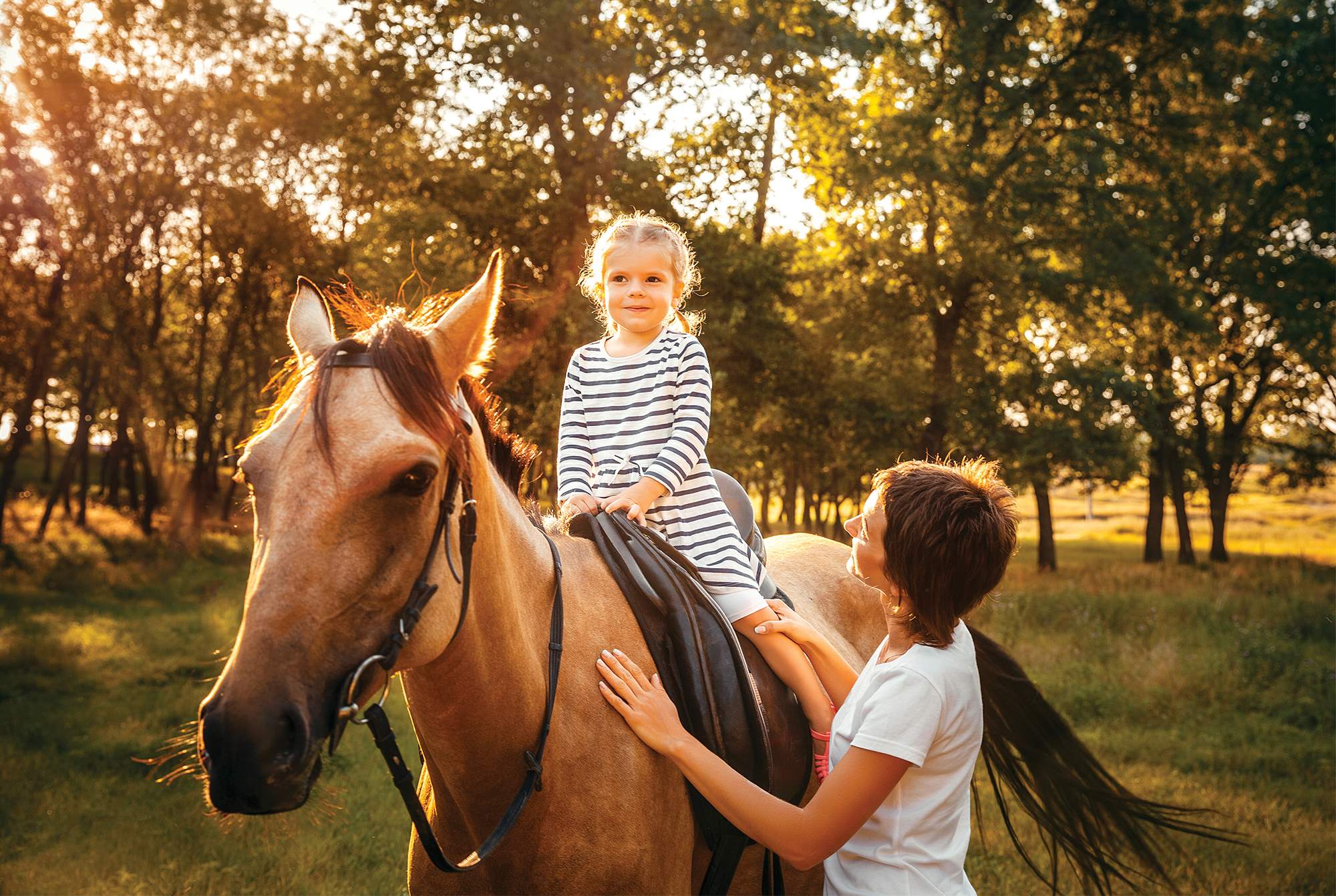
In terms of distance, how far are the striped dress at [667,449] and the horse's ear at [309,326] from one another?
1.15 meters

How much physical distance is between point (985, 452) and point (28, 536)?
2349 cm

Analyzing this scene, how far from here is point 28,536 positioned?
70.2 ft

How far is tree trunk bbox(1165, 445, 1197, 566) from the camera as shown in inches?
872

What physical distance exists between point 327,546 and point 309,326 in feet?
2.41

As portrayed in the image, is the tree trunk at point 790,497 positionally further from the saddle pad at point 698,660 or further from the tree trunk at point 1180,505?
the saddle pad at point 698,660

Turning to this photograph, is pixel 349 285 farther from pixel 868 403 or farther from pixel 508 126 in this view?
pixel 868 403

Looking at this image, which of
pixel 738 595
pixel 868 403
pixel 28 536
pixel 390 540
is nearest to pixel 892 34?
pixel 868 403

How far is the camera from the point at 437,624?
70.6 inches

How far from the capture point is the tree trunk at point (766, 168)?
626 inches

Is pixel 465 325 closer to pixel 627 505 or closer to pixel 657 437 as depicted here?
pixel 627 505

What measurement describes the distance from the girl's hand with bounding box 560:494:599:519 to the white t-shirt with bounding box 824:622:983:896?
1.14m

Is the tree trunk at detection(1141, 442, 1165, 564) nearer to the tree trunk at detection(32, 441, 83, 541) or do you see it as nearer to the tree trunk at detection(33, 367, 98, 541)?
the tree trunk at detection(33, 367, 98, 541)

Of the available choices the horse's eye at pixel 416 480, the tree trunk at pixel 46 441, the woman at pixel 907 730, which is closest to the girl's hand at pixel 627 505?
the woman at pixel 907 730

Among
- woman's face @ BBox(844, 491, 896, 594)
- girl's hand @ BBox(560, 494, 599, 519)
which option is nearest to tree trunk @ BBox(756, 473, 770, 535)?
girl's hand @ BBox(560, 494, 599, 519)
